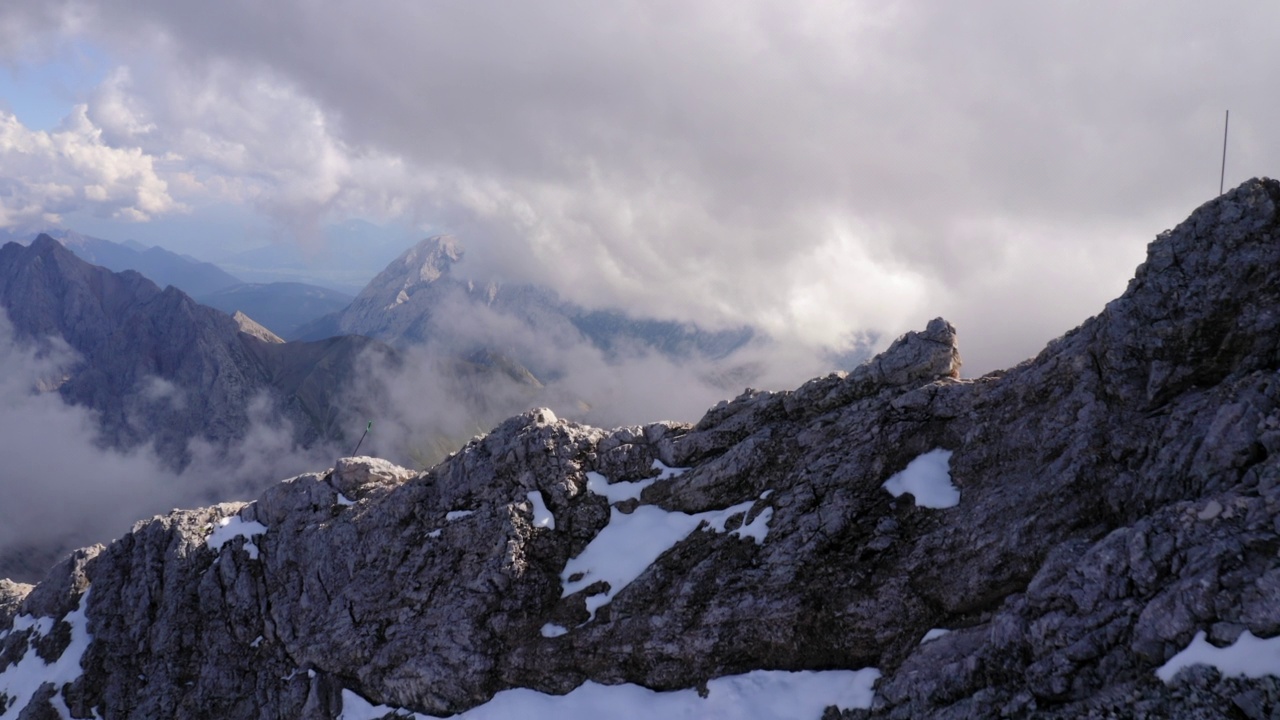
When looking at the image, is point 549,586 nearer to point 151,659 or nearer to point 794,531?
point 794,531

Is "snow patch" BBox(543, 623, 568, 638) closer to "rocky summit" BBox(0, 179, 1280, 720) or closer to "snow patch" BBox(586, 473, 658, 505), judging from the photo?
"rocky summit" BBox(0, 179, 1280, 720)

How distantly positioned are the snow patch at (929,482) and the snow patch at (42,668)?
67047mm

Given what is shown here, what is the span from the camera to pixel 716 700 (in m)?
31.8

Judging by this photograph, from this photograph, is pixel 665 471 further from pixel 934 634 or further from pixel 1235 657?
pixel 1235 657

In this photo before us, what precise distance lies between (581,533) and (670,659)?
12113 mm

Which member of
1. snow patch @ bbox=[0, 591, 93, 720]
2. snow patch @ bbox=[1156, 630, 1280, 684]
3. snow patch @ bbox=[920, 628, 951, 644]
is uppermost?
snow patch @ bbox=[0, 591, 93, 720]

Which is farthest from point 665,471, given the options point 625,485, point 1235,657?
point 1235,657

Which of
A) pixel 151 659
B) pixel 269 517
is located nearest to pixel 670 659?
pixel 269 517

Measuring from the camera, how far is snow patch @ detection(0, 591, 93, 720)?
52594mm

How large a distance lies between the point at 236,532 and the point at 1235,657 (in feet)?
216

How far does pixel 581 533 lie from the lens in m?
44.3

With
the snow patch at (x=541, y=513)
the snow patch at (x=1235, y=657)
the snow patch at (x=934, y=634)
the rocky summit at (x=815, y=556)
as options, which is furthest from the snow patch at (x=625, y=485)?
the snow patch at (x=1235, y=657)

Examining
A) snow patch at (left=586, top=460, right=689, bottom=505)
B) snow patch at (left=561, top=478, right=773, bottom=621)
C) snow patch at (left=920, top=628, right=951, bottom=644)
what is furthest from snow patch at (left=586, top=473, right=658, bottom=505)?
snow patch at (left=920, top=628, right=951, bottom=644)

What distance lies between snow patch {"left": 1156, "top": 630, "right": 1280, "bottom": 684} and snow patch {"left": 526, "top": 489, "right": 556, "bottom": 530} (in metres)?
34.1
